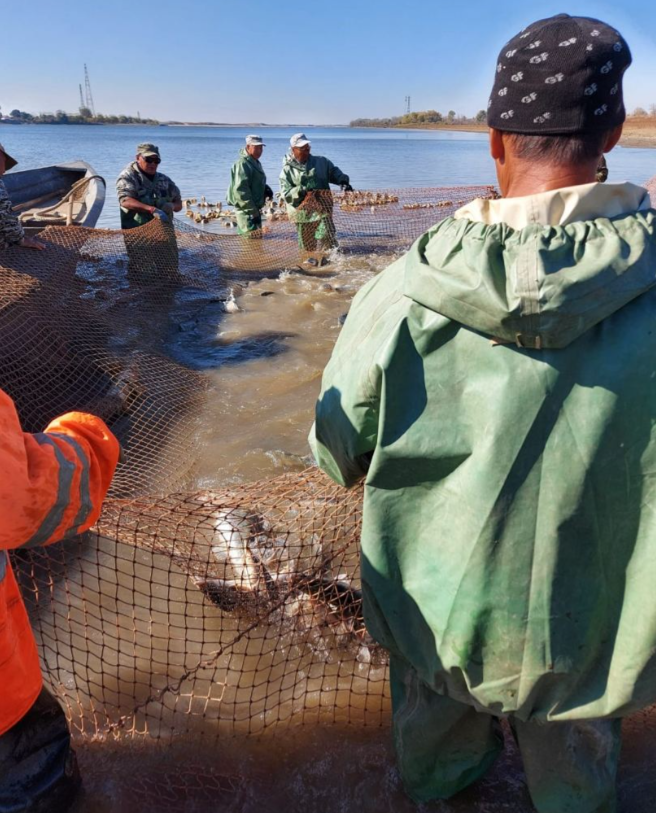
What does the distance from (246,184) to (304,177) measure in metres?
1.04

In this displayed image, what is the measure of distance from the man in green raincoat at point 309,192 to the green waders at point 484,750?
9530 mm

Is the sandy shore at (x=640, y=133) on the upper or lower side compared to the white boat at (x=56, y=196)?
upper

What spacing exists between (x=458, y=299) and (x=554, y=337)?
196 mm

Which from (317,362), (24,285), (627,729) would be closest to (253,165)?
(317,362)

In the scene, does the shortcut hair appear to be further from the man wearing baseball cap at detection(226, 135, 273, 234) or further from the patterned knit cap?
the man wearing baseball cap at detection(226, 135, 273, 234)

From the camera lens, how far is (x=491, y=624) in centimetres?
145

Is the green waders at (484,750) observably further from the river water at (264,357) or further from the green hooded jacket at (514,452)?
the river water at (264,357)

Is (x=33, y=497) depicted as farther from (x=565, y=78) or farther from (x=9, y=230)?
(x=9, y=230)

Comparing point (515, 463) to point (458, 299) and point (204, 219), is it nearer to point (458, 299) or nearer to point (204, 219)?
point (458, 299)

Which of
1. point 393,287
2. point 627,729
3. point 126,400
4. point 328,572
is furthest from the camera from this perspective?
point 126,400

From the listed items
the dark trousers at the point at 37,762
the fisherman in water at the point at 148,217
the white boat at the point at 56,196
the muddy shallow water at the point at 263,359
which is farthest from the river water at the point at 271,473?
the white boat at the point at 56,196

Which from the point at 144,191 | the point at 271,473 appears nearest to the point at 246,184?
the point at 144,191

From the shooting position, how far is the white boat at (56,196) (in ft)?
31.4

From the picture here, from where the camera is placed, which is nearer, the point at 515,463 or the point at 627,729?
the point at 515,463
